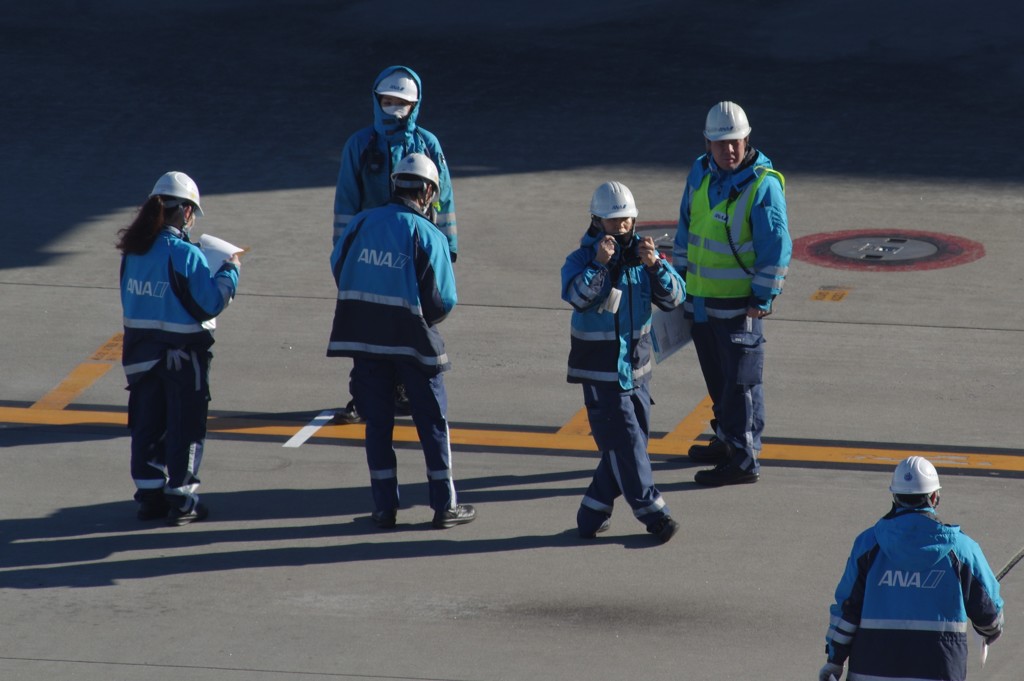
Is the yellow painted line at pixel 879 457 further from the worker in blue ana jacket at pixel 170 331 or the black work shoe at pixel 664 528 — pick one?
the worker in blue ana jacket at pixel 170 331

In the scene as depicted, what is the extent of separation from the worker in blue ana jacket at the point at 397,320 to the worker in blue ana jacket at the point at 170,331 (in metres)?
0.69

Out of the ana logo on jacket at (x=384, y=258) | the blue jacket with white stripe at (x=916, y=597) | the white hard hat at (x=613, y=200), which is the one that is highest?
the white hard hat at (x=613, y=200)

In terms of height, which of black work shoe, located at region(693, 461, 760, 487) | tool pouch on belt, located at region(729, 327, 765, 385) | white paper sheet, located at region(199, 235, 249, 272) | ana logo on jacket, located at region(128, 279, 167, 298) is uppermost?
white paper sheet, located at region(199, 235, 249, 272)

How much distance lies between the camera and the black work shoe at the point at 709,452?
9472 mm

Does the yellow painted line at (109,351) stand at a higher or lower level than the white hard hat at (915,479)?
higher

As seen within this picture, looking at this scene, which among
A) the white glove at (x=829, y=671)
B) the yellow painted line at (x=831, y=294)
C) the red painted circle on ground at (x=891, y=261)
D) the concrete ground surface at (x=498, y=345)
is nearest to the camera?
the white glove at (x=829, y=671)

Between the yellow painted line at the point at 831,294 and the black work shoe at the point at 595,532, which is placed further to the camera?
the yellow painted line at the point at 831,294

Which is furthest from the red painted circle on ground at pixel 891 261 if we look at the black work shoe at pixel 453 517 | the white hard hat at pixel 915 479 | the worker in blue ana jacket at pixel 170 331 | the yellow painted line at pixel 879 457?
the white hard hat at pixel 915 479

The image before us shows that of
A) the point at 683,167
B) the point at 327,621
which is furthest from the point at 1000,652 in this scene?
the point at 683,167

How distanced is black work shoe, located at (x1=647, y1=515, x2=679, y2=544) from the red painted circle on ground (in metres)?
5.53

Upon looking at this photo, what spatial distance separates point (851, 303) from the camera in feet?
40.9

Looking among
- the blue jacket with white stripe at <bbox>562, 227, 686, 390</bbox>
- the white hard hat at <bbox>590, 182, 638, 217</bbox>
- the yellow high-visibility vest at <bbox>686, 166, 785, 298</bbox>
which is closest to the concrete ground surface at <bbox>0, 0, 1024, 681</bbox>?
the blue jacket with white stripe at <bbox>562, 227, 686, 390</bbox>

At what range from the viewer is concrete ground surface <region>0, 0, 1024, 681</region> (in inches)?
295

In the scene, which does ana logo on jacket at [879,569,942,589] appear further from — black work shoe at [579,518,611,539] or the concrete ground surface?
black work shoe at [579,518,611,539]
